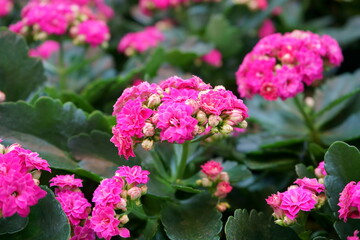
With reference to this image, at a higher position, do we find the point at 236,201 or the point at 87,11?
the point at 87,11

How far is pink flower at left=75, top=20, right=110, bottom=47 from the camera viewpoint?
1696 millimetres

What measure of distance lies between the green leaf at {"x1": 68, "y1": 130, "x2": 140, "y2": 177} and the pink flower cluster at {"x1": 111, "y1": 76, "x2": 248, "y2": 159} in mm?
198

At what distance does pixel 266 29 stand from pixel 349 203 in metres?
1.37

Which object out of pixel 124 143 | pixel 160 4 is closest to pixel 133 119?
pixel 124 143

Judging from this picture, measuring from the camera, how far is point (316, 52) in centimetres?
132

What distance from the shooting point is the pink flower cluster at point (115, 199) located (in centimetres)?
97

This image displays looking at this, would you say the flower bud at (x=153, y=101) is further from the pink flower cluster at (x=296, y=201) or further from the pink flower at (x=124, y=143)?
the pink flower cluster at (x=296, y=201)

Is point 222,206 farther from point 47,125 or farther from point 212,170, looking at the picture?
point 47,125

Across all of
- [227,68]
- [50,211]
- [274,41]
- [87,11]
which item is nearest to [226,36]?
[227,68]

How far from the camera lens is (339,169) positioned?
41.1 inches

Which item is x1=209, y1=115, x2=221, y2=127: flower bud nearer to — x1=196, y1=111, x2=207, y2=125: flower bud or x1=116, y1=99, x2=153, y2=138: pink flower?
x1=196, y1=111, x2=207, y2=125: flower bud

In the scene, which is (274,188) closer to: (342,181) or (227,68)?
(342,181)

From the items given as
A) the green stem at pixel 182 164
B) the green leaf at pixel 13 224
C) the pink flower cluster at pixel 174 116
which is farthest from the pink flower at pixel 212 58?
the green leaf at pixel 13 224

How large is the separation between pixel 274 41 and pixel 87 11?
0.73 meters
